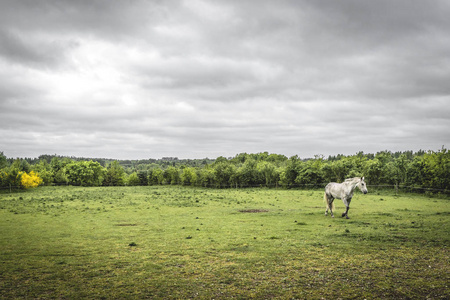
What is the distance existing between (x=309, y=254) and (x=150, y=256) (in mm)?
6950

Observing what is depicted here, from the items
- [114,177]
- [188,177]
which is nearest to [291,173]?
[188,177]

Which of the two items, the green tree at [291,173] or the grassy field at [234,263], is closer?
the grassy field at [234,263]

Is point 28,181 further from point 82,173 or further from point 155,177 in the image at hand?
point 155,177

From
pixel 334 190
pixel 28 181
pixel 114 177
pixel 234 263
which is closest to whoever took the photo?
pixel 234 263

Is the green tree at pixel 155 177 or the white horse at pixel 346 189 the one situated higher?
the white horse at pixel 346 189

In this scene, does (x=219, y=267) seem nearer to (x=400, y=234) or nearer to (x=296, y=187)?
(x=400, y=234)

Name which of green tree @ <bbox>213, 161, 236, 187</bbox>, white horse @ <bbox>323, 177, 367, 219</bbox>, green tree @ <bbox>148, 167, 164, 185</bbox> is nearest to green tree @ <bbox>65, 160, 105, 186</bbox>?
green tree @ <bbox>148, 167, 164, 185</bbox>

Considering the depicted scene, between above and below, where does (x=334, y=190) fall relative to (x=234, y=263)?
above

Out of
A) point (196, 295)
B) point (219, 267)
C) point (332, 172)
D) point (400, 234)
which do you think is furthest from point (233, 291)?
point (332, 172)

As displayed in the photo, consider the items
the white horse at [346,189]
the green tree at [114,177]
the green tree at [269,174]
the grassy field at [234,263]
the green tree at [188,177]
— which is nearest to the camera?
the grassy field at [234,263]

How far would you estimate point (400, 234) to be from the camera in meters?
14.2

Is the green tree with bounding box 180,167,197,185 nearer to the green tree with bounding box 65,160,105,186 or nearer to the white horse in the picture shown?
the green tree with bounding box 65,160,105,186

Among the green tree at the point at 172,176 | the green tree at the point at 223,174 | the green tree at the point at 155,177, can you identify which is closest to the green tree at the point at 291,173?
the green tree at the point at 223,174

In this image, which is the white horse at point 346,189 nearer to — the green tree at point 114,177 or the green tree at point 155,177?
the green tree at point 155,177
